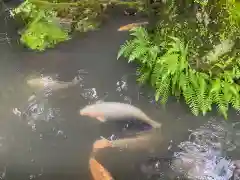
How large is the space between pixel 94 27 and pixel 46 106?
0.71 metres

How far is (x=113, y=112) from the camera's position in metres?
2.52

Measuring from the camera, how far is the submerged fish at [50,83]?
264 cm

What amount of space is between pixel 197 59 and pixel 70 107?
88 cm

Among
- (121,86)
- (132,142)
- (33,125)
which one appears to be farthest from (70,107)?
(132,142)

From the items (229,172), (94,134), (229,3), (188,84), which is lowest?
(229,172)

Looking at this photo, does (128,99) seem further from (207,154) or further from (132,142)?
(207,154)

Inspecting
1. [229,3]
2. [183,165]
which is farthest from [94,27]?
[183,165]

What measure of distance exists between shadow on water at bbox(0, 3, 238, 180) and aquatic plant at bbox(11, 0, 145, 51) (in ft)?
0.25

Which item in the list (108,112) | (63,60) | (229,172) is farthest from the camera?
(63,60)

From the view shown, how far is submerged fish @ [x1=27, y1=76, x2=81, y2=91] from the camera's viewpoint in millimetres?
2639

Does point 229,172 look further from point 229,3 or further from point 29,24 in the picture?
point 29,24

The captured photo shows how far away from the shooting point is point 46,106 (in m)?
2.56

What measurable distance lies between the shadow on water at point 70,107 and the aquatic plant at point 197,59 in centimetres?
13

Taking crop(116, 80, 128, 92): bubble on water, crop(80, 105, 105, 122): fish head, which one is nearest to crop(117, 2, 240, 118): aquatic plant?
crop(116, 80, 128, 92): bubble on water
